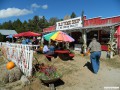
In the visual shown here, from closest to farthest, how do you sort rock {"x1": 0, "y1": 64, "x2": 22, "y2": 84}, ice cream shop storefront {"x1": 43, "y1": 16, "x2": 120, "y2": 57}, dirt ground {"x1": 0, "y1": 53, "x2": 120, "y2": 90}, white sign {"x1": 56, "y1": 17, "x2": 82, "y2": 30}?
dirt ground {"x1": 0, "y1": 53, "x2": 120, "y2": 90}, rock {"x1": 0, "y1": 64, "x2": 22, "y2": 84}, ice cream shop storefront {"x1": 43, "y1": 16, "x2": 120, "y2": 57}, white sign {"x1": 56, "y1": 17, "x2": 82, "y2": 30}

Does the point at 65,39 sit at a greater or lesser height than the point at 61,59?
greater

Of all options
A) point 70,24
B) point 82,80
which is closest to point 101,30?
point 70,24

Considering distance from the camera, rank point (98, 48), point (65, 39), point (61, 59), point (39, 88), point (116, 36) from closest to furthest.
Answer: point (39, 88) → point (98, 48) → point (61, 59) → point (65, 39) → point (116, 36)

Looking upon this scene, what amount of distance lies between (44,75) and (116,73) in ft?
11.9

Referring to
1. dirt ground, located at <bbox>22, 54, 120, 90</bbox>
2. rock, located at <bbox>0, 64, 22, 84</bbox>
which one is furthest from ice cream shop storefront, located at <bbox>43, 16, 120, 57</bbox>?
rock, located at <bbox>0, 64, 22, 84</bbox>

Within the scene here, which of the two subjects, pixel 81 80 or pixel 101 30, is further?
pixel 101 30

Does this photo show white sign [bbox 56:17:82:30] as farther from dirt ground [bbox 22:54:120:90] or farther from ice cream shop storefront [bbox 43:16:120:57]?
dirt ground [bbox 22:54:120:90]

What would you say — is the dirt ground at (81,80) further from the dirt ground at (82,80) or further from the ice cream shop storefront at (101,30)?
the ice cream shop storefront at (101,30)

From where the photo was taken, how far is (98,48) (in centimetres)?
776

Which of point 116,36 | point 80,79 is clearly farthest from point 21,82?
point 116,36

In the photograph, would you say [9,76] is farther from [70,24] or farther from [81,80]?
[70,24]

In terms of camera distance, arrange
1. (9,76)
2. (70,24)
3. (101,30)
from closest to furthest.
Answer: (9,76)
(101,30)
(70,24)

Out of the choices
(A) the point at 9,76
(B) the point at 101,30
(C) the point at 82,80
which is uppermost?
(B) the point at 101,30

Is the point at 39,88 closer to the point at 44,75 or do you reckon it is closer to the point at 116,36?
the point at 44,75
